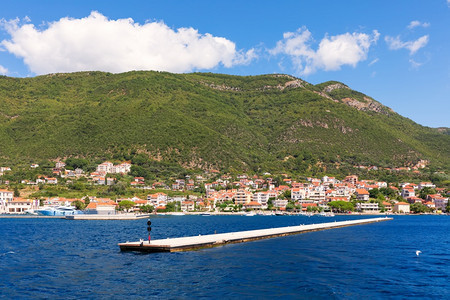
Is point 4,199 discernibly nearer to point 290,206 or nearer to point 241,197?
point 241,197

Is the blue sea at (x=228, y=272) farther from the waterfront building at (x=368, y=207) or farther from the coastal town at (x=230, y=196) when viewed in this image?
the waterfront building at (x=368, y=207)

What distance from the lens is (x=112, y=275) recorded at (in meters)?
31.1

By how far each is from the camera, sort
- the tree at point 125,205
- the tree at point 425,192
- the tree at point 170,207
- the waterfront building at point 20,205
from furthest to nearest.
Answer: the tree at point 425,192 → the tree at point 170,207 → the tree at point 125,205 → the waterfront building at point 20,205

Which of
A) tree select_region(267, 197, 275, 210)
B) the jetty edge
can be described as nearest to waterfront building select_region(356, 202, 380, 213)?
tree select_region(267, 197, 275, 210)

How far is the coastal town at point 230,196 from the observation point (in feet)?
470

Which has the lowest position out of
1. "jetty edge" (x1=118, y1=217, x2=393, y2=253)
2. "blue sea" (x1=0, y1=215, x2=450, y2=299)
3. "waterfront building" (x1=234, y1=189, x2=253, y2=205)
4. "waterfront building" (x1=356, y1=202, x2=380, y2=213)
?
"blue sea" (x1=0, y1=215, x2=450, y2=299)

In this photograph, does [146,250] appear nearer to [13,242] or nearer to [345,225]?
[13,242]

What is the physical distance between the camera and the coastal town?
143 meters

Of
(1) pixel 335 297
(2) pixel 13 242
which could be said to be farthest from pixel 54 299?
(2) pixel 13 242

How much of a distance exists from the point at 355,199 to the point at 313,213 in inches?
982

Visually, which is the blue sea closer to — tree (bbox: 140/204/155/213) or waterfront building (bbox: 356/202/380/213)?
tree (bbox: 140/204/155/213)

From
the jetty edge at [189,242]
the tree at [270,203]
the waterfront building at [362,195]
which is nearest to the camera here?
the jetty edge at [189,242]

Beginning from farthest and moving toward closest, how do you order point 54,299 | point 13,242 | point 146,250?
point 13,242 → point 146,250 → point 54,299

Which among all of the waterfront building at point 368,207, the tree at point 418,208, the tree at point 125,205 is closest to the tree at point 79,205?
the tree at point 125,205
